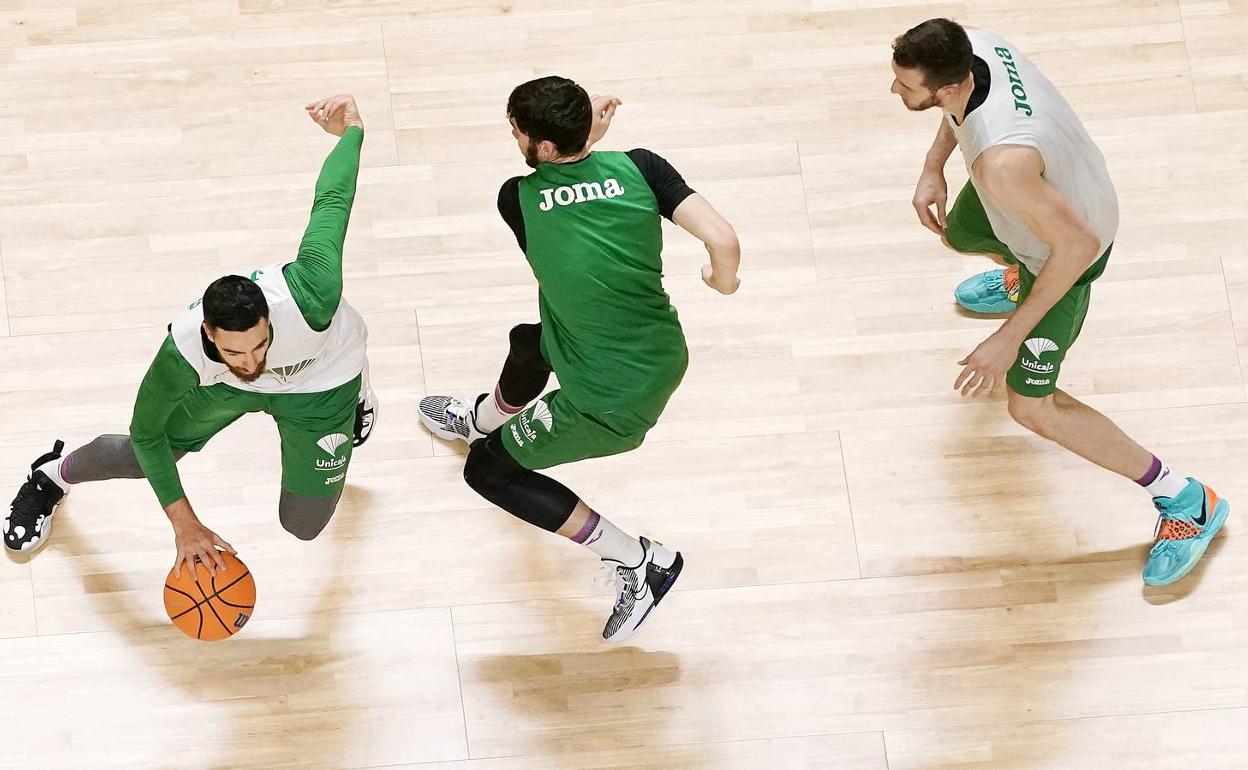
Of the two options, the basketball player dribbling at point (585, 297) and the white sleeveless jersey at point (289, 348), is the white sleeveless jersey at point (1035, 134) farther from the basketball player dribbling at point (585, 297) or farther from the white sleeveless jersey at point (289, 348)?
the white sleeveless jersey at point (289, 348)

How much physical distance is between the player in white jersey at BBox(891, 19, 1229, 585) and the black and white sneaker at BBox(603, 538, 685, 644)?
0.98 metres

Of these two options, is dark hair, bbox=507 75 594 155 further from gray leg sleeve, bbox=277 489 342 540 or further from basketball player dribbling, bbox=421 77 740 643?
gray leg sleeve, bbox=277 489 342 540

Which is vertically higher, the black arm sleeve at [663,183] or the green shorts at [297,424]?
the black arm sleeve at [663,183]

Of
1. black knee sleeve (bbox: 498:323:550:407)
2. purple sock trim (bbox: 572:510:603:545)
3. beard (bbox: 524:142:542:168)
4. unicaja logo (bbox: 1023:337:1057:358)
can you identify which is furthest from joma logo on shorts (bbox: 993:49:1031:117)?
purple sock trim (bbox: 572:510:603:545)

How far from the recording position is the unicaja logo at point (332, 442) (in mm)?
3275

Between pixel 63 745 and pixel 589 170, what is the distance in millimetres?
2261

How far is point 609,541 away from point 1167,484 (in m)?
1.63

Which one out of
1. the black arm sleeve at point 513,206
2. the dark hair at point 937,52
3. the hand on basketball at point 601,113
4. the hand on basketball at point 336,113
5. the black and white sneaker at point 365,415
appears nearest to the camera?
the dark hair at point 937,52

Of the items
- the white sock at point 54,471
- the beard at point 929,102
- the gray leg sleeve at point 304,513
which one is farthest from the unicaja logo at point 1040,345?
the white sock at point 54,471

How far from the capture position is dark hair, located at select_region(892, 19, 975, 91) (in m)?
2.80

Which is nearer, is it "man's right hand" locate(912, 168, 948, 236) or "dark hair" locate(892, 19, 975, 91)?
"dark hair" locate(892, 19, 975, 91)

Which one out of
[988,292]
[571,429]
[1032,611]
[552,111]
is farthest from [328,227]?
[1032,611]

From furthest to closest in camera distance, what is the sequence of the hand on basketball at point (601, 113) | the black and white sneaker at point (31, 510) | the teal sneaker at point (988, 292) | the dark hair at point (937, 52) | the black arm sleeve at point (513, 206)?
the teal sneaker at point (988, 292)
the black and white sneaker at point (31, 510)
the hand on basketball at point (601, 113)
the black arm sleeve at point (513, 206)
the dark hair at point (937, 52)

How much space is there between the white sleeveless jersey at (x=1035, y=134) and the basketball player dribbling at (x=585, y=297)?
651 millimetres
